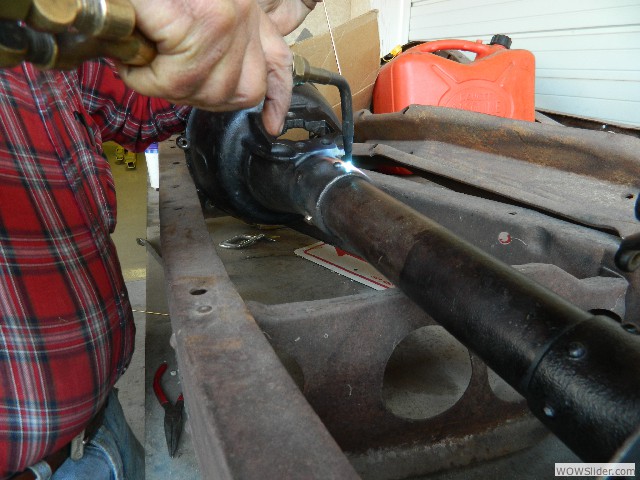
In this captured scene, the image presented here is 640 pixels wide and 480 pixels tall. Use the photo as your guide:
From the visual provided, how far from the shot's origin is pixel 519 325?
50 cm

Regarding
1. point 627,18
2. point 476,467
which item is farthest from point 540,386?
point 627,18

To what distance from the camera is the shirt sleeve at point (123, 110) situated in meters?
1.23

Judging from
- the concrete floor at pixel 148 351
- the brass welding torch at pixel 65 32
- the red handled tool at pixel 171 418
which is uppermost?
the brass welding torch at pixel 65 32

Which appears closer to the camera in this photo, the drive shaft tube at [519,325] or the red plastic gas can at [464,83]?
the drive shaft tube at [519,325]

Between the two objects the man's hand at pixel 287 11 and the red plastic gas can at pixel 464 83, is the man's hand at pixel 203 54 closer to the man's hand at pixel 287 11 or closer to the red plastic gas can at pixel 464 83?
the man's hand at pixel 287 11

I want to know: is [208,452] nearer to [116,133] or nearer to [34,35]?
[34,35]

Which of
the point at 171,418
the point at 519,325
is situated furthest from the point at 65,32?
the point at 171,418

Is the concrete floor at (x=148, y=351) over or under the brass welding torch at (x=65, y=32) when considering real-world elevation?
under

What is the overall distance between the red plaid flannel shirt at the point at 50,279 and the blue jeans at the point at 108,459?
0.12 m

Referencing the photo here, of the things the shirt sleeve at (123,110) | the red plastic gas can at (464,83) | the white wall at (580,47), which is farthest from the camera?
the white wall at (580,47)

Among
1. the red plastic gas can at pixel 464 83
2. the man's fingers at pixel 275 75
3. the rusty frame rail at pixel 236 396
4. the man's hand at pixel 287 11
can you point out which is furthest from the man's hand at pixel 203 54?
the red plastic gas can at pixel 464 83

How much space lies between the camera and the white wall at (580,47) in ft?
9.24

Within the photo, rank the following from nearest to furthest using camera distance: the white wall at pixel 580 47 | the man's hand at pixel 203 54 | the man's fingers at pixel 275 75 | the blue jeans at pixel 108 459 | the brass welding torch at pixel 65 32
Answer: the brass welding torch at pixel 65 32
the man's hand at pixel 203 54
the man's fingers at pixel 275 75
the blue jeans at pixel 108 459
the white wall at pixel 580 47

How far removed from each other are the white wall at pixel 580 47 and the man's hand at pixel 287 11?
2.07 metres
